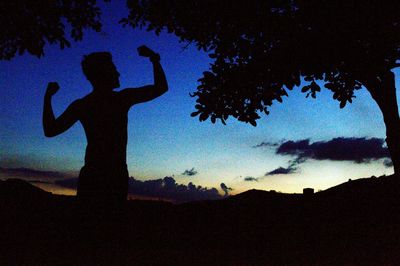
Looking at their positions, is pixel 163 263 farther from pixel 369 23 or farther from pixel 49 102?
pixel 369 23

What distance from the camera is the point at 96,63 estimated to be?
416cm

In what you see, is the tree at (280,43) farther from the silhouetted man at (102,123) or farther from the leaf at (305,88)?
the silhouetted man at (102,123)

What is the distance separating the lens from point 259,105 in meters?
12.0

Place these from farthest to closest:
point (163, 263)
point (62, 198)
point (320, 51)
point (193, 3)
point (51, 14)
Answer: point (62, 198), point (193, 3), point (51, 14), point (320, 51), point (163, 263)

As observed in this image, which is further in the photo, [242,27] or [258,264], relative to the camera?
[242,27]

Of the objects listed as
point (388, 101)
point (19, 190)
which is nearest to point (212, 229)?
point (19, 190)

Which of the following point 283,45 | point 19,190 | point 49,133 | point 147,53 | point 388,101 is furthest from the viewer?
point 388,101

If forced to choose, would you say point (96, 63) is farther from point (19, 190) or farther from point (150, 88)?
point (19, 190)

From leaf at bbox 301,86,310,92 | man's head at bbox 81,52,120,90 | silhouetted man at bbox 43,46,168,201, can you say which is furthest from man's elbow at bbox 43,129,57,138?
leaf at bbox 301,86,310,92

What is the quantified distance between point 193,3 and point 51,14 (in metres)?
3.86

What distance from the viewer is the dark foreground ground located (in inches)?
175

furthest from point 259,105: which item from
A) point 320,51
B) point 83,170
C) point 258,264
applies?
point 83,170

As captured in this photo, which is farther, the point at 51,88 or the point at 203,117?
the point at 203,117

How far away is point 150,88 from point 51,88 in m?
1.02
